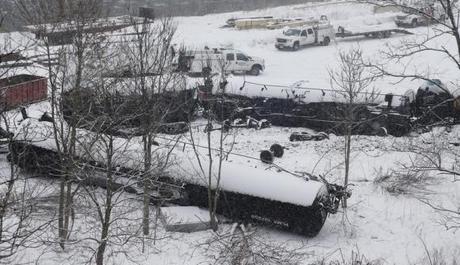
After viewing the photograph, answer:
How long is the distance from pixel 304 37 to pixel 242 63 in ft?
25.0

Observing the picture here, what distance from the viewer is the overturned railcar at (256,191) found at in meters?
13.1

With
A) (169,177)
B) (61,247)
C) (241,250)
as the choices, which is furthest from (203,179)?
(61,247)

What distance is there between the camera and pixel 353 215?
1471cm

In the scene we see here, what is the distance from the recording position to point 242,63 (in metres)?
29.9

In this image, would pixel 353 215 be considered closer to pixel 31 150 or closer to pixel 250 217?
pixel 250 217

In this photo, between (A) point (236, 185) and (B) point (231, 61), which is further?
(B) point (231, 61)

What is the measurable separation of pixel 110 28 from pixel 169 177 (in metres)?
4.74

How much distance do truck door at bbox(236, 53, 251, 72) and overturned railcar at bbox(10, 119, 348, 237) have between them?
15.6 m

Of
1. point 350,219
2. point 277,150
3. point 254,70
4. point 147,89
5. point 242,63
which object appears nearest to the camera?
point 147,89

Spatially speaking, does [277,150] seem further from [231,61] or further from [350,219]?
[231,61]

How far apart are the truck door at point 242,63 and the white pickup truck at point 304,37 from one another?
617cm

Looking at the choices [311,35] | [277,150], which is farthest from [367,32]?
[277,150]

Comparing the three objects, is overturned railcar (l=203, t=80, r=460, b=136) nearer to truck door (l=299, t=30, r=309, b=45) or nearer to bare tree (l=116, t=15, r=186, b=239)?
bare tree (l=116, t=15, r=186, b=239)

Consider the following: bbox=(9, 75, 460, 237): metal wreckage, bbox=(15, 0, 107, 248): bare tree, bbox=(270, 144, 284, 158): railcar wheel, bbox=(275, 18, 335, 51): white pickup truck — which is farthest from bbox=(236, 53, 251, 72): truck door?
bbox=(15, 0, 107, 248): bare tree
